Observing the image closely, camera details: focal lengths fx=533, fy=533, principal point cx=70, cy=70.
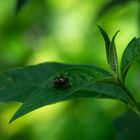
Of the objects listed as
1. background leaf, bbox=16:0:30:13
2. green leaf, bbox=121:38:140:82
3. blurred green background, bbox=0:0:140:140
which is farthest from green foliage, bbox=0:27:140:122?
blurred green background, bbox=0:0:140:140

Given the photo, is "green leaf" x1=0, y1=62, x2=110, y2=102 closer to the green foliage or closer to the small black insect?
the green foliage

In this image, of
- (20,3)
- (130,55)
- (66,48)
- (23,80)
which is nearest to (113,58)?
(130,55)

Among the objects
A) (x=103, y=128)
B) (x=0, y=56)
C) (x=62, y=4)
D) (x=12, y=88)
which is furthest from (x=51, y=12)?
(x=12, y=88)

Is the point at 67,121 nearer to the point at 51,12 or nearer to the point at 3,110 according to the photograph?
the point at 3,110

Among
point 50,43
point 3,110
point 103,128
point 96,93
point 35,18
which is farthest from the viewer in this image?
point 35,18

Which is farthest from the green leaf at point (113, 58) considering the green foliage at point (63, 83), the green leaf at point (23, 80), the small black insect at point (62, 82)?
the green leaf at point (23, 80)

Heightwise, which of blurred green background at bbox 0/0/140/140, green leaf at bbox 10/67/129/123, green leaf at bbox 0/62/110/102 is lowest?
blurred green background at bbox 0/0/140/140
